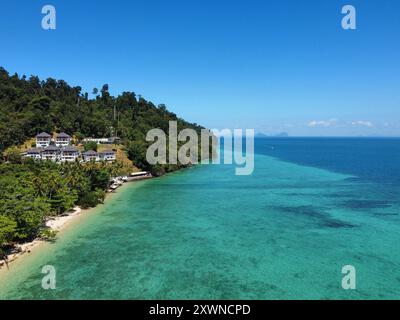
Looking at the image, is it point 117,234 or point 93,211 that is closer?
point 117,234

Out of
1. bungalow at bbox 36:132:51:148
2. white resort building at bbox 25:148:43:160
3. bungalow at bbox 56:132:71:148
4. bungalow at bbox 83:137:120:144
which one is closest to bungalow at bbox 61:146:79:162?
white resort building at bbox 25:148:43:160

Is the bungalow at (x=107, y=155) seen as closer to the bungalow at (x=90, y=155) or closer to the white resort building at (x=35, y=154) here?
the bungalow at (x=90, y=155)

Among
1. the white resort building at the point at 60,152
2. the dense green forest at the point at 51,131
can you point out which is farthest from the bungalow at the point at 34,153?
the dense green forest at the point at 51,131

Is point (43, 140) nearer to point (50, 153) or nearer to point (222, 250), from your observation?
point (50, 153)

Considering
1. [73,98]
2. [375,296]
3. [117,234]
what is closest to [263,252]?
[375,296]

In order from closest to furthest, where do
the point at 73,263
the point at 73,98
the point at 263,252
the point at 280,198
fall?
the point at 73,263 < the point at 263,252 < the point at 280,198 < the point at 73,98

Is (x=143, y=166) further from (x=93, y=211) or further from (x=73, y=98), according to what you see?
(x=73, y=98)

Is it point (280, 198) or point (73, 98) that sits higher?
point (73, 98)
